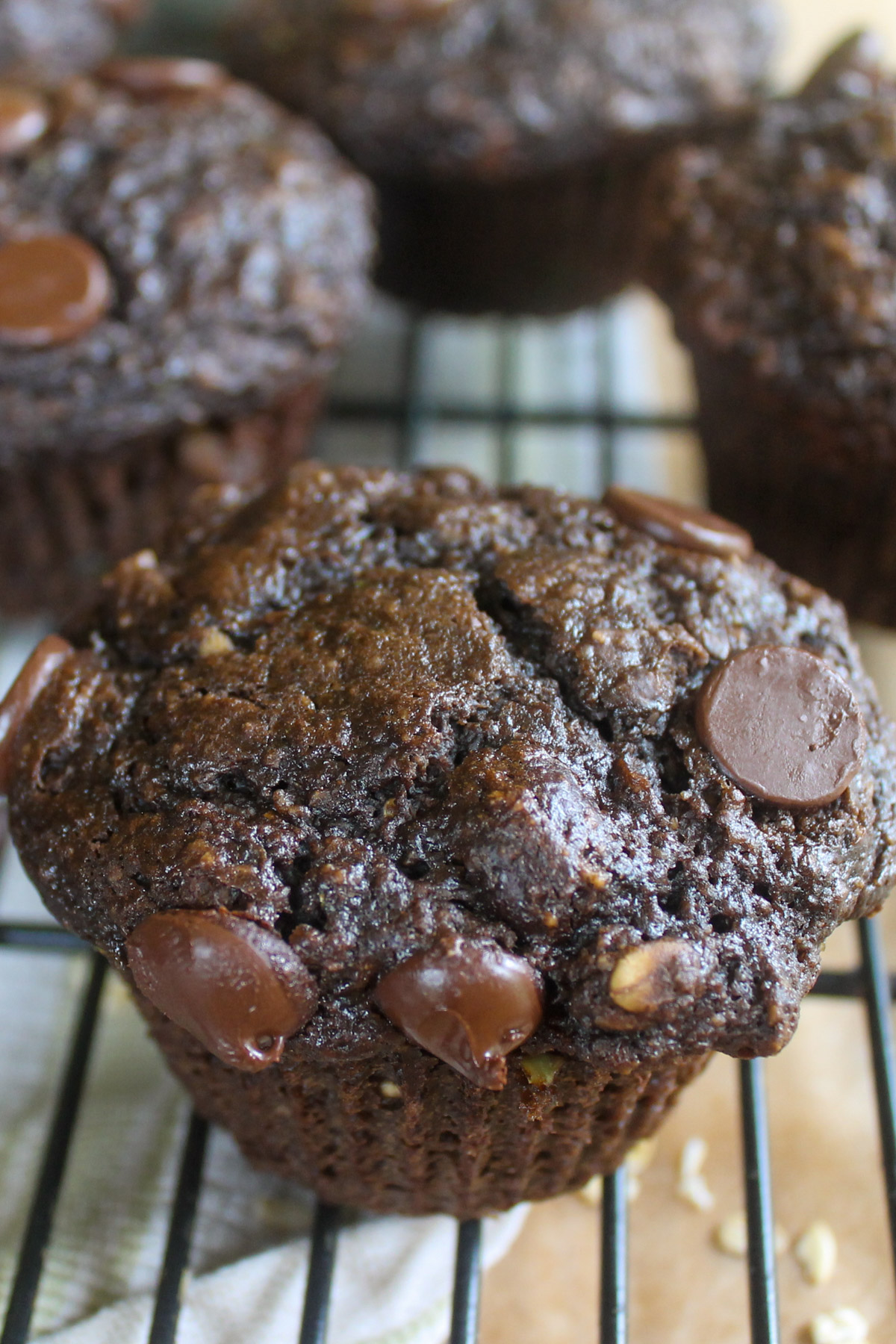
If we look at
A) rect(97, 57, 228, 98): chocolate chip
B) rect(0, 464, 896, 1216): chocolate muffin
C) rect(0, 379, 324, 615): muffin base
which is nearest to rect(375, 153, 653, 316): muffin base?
rect(97, 57, 228, 98): chocolate chip

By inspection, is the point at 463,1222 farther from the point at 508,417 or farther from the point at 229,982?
the point at 508,417

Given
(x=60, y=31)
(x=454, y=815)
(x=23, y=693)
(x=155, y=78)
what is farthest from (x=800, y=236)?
(x=60, y=31)

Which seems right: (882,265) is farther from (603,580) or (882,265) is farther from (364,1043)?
(364,1043)

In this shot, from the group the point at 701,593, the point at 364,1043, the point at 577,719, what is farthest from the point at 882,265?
the point at 364,1043

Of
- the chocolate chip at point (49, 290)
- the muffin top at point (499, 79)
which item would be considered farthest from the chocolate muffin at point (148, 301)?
the muffin top at point (499, 79)

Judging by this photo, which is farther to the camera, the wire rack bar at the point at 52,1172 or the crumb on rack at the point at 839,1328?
the crumb on rack at the point at 839,1328

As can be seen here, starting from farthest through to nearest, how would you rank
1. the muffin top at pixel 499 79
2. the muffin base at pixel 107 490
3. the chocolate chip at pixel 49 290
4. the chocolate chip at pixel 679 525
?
the muffin top at pixel 499 79 → the muffin base at pixel 107 490 → the chocolate chip at pixel 49 290 → the chocolate chip at pixel 679 525

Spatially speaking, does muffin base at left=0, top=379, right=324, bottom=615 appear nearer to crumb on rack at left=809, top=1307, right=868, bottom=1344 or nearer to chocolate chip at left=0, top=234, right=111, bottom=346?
chocolate chip at left=0, top=234, right=111, bottom=346

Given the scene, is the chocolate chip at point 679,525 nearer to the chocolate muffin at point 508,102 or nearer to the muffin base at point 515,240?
the muffin base at point 515,240

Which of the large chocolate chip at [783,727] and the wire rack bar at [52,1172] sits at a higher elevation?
the large chocolate chip at [783,727]
